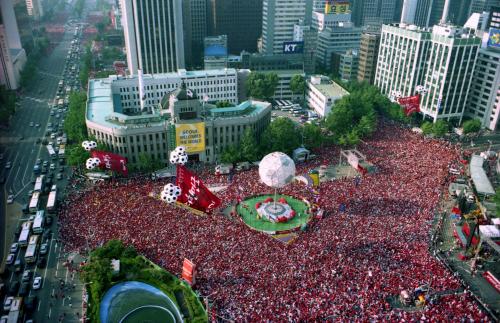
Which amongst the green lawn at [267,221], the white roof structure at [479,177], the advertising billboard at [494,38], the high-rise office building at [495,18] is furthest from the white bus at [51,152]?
the high-rise office building at [495,18]

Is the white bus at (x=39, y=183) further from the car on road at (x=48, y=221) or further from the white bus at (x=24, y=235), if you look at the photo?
the white bus at (x=24, y=235)

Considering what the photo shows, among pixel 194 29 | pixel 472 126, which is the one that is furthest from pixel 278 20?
pixel 472 126

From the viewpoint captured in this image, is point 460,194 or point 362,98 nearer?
point 460,194

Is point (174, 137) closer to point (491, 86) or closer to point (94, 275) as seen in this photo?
point (94, 275)

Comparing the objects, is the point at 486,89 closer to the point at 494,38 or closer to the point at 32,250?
the point at 494,38

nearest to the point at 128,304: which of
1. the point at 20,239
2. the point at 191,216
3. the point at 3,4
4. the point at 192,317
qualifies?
the point at 192,317

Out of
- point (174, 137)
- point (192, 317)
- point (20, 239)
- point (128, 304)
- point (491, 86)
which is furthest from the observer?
point (491, 86)

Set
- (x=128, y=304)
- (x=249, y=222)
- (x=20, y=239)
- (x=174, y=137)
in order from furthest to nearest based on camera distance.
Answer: (x=174, y=137), (x=249, y=222), (x=20, y=239), (x=128, y=304)
